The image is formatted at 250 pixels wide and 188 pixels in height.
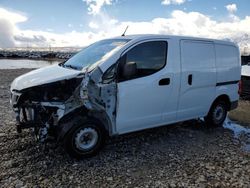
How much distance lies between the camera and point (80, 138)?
4.77 meters

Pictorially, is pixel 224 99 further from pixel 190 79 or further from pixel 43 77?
pixel 43 77

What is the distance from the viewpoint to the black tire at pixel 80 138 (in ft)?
15.2

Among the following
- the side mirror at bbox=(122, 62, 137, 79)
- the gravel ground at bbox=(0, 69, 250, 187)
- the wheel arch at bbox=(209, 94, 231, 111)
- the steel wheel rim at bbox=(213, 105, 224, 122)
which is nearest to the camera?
the gravel ground at bbox=(0, 69, 250, 187)

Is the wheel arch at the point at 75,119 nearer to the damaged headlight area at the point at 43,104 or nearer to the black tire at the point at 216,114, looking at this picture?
the damaged headlight area at the point at 43,104

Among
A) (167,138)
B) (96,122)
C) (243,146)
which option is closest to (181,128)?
(167,138)

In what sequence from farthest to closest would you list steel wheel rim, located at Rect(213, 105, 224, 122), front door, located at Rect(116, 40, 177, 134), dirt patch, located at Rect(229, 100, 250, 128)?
1. dirt patch, located at Rect(229, 100, 250, 128)
2. steel wheel rim, located at Rect(213, 105, 224, 122)
3. front door, located at Rect(116, 40, 177, 134)

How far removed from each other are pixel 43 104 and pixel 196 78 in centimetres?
323

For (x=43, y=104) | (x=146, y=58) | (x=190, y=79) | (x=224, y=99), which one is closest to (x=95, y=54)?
(x=146, y=58)

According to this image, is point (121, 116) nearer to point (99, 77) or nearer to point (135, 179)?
point (99, 77)

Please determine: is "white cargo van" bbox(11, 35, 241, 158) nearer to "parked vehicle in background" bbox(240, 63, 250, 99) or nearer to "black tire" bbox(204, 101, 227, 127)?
"black tire" bbox(204, 101, 227, 127)

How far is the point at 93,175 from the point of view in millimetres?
4449

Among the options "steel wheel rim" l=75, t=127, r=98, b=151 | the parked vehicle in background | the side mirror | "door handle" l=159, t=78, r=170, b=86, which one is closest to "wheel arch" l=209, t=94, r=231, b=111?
"door handle" l=159, t=78, r=170, b=86

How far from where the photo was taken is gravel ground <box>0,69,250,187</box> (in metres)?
4.31

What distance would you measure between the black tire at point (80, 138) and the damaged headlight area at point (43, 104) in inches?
11.4
